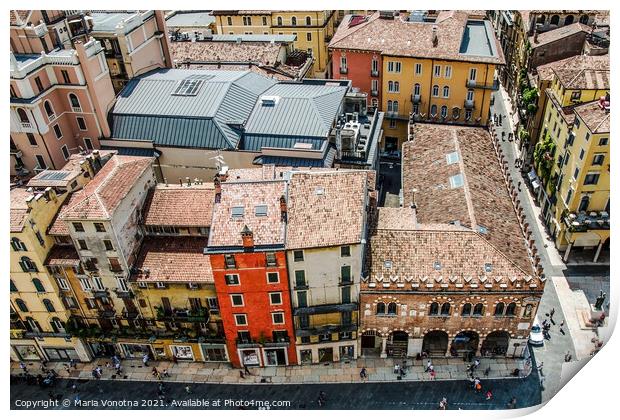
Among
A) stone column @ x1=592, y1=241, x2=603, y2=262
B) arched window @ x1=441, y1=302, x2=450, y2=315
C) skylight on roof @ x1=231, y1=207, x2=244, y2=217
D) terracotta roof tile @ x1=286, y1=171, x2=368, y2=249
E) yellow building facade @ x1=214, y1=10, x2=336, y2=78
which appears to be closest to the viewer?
terracotta roof tile @ x1=286, y1=171, x2=368, y2=249

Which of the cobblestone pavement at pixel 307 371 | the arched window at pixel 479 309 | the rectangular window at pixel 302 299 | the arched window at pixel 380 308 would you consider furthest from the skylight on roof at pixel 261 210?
the arched window at pixel 479 309

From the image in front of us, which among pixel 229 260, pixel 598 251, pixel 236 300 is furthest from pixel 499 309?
pixel 229 260

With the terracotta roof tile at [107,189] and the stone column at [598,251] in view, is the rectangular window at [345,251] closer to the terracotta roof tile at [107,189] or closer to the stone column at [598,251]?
the terracotta roof tile at [107,189]

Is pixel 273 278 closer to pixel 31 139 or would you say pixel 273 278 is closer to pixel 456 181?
pixel 456 181

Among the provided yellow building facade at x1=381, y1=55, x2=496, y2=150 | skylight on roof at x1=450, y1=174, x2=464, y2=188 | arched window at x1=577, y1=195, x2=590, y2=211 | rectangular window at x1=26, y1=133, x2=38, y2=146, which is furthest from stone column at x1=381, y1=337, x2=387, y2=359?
rectangular window at x1=26, y1=133, x2=38, y2=146

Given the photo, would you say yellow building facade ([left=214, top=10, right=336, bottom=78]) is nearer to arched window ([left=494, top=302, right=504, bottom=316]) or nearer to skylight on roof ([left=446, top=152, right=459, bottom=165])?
skylight on roof ([left=446, top=152, right=459, bottom=165])

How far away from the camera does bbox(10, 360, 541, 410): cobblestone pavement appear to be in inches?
2480

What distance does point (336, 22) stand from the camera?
125625mm

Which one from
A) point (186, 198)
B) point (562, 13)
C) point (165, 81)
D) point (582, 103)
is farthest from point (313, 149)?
point (562, 13)

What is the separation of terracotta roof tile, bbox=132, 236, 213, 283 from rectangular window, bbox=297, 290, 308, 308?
32.5 feet

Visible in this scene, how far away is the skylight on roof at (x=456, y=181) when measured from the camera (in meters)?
71.9

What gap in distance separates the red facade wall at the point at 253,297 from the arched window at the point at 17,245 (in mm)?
20821

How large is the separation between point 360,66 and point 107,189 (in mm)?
53018

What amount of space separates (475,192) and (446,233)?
418 inches
